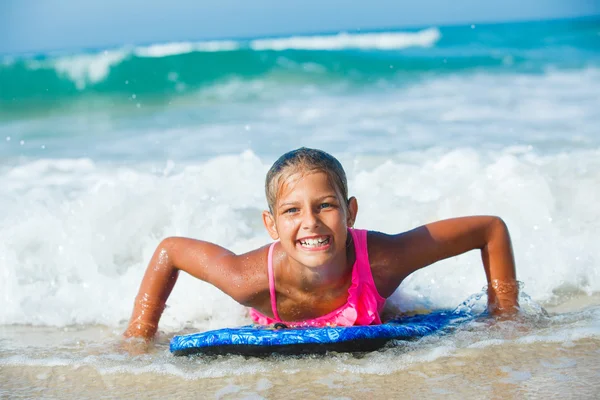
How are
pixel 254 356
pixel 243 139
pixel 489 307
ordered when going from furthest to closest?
pixel 243 139, pixel 489 307, pixel 254 356

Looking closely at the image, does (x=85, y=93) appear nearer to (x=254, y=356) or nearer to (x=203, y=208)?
(x=203, y=208)

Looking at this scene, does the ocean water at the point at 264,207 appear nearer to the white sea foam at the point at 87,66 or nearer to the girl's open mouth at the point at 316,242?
the girl's open mouth at the point at 316,242

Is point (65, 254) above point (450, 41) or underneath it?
underneath

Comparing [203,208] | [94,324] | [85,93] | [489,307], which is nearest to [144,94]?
[85,93]

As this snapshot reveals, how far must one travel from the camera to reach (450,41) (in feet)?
77.7

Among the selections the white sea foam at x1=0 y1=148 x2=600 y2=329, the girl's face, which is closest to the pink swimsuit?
the girl's face

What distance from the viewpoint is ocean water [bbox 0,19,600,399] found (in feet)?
10.1

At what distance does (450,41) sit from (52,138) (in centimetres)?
1623

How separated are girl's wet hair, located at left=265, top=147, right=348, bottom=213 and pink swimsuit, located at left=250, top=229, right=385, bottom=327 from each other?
11.3 inches

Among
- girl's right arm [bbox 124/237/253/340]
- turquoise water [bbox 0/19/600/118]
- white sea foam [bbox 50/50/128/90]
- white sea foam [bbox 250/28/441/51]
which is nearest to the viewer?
girl's right arm [bbox 124/237/253/340]

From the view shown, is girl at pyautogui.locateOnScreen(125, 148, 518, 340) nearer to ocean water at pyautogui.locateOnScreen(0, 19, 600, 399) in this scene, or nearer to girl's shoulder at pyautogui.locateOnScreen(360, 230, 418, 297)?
girl's shoulder at pyautogui.locateOnScreen(360, 230, 418, 297)

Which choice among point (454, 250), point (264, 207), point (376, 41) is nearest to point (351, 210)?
point (454, 250)

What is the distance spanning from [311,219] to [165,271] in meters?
0.91

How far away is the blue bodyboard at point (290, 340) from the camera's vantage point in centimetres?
310
